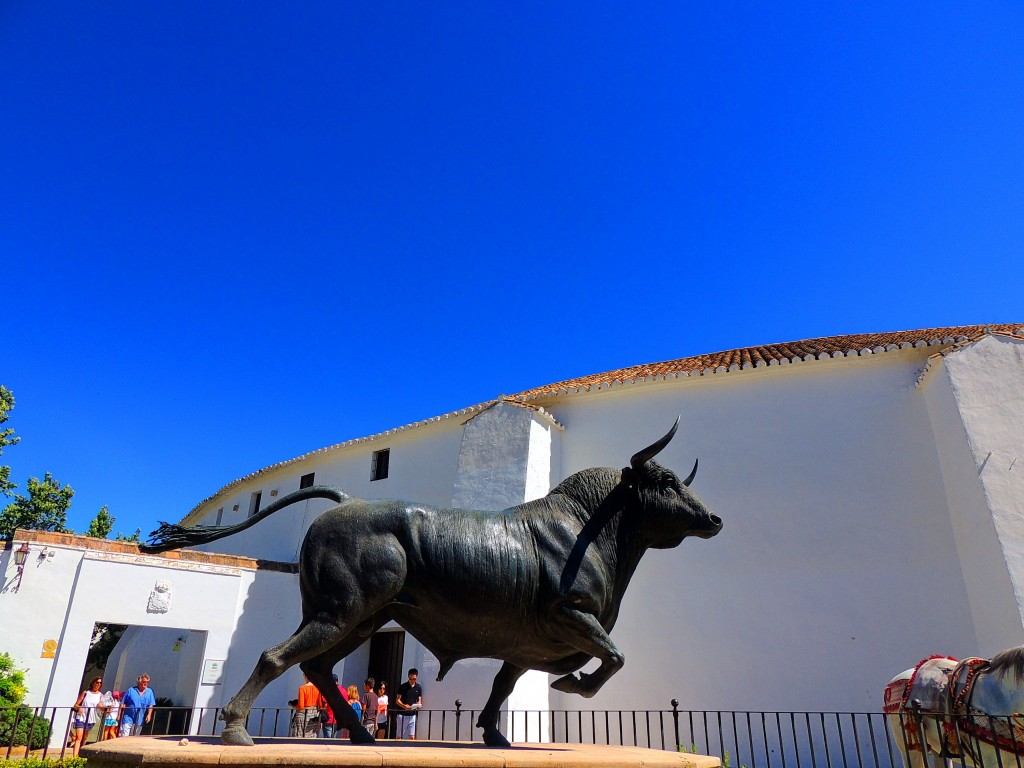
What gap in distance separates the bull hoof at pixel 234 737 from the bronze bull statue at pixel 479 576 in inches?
2.8

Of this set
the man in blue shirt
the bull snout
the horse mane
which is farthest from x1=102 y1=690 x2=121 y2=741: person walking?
the horse mane

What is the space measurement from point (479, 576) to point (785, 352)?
10778 millimetres

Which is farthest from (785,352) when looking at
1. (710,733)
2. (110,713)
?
(110,713)

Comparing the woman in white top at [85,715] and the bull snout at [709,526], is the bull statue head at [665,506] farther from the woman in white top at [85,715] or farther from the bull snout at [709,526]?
the woman in white top at [85,715]

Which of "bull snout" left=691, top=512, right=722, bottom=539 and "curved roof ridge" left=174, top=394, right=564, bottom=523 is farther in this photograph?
"curved roof ridge" left=174, top=394, right=564, bottom=523

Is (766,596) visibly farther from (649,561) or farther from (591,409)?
(591,409)

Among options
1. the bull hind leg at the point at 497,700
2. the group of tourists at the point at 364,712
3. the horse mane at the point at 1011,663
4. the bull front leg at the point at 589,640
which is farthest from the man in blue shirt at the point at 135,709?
the horse mane at the point at 1011,663

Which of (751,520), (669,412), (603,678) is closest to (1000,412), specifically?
(751,520)

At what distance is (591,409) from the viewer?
12.6m

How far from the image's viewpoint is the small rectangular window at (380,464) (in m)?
15.2

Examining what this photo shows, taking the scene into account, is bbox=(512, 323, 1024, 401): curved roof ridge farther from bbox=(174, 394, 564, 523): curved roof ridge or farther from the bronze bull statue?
the bronze bull statue

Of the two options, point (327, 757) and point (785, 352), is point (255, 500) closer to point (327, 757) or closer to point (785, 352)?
point (785, 352)

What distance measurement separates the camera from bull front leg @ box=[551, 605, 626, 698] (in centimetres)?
324

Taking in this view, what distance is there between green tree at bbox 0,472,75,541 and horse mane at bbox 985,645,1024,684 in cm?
2364
